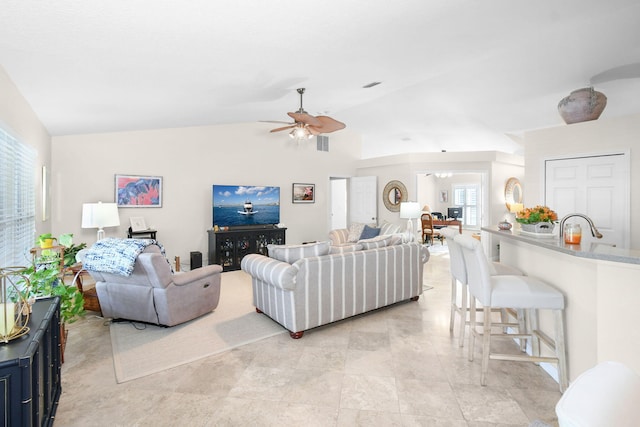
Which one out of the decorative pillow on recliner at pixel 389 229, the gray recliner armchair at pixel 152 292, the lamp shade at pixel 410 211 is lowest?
the gray recliner armchair at pixel 152 292

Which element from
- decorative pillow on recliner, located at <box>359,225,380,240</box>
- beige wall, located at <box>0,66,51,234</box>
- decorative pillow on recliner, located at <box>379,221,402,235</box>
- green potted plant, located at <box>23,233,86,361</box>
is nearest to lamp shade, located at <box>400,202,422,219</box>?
decorative pillow on recliner, located at <box>379,221,402,235</box>

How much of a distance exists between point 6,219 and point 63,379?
51.5 inches

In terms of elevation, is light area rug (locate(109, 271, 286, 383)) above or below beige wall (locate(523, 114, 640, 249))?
below

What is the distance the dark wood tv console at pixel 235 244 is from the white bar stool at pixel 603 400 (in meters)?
5.45

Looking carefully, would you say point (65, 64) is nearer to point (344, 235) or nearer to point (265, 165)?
point (265, 165)

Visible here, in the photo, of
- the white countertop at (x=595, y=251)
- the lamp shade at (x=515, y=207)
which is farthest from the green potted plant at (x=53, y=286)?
the lamp shade at (x=515, y=207)

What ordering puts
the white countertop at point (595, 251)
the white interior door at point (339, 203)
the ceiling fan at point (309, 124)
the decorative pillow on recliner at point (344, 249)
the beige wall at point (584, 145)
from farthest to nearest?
1. the white interior door at point (339, 203)
2. the ceiling fan at point (309, 124)
3. the beige wall at point (584, 145)
4. the decorative pillow on recliner at point (344, 249)
5. the white countertop at point (595, 251)

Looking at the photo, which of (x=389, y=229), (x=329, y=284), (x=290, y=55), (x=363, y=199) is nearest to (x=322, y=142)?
(x=363, y=199)

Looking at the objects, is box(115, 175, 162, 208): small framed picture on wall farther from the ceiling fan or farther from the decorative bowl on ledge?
the decorative bowl on ledge

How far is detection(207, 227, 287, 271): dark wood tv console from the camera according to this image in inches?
221

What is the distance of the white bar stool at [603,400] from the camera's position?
59cm

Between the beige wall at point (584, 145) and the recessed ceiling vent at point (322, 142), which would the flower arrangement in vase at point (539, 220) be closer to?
the beige wall at point (584, 145)

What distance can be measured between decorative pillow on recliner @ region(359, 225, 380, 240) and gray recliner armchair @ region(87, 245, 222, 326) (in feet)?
10.5

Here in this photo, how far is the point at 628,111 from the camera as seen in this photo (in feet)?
15.1
